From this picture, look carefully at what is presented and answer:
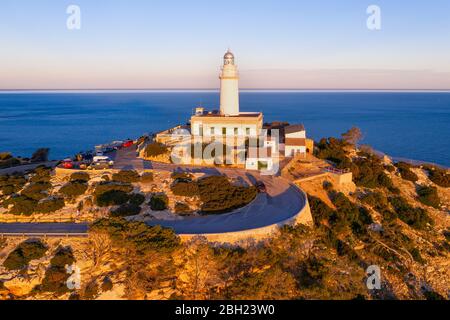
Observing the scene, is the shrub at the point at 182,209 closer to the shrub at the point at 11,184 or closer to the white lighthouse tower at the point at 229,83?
the shrub at the point at 11,184

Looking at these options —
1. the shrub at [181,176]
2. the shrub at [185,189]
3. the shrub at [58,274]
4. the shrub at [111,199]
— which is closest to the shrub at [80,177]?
the shrub at [111,199]

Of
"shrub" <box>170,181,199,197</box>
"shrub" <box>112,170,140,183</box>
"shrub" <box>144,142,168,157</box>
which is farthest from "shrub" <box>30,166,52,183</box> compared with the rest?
"shrub" <box>170,181,199,197</box>

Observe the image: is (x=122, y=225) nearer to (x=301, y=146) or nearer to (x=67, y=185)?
(x=67, y=185)

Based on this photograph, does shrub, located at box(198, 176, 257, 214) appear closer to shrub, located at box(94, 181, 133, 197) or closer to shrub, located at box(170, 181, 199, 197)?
shrub, located at box(170, 181, 199, 197)

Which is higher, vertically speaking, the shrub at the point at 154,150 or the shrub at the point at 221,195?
the shrub at the point at 154,150

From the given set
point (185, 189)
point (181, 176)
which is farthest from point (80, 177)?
point (185, 189)

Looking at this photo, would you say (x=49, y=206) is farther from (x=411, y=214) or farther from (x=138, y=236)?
(x=411, y=214)

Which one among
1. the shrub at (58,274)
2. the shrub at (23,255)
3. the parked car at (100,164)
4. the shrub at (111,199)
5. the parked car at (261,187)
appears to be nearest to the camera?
the shrub at (58,274)
